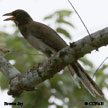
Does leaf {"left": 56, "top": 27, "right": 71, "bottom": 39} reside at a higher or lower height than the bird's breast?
higher

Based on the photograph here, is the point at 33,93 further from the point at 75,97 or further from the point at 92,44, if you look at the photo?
the point at 92,44

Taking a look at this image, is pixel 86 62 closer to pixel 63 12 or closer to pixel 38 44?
pixel 63 12

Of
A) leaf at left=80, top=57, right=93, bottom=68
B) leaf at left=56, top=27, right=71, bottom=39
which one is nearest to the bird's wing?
leaf at left=56, top=27, right=71, bottom=39

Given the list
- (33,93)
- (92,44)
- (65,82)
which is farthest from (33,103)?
(92,44)

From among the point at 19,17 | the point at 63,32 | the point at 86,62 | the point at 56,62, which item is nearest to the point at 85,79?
the point at 56,62

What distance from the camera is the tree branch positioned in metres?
3.80

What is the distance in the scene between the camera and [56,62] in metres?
4.13

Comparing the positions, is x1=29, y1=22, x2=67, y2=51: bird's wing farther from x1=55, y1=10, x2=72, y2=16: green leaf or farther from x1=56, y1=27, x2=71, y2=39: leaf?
x1=55, y1=10, x2=72, y2=16: green leaf

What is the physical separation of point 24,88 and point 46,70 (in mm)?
461

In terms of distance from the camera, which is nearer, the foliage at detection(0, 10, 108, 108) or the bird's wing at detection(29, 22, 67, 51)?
the bird's wing at detection(29, 22, 67, 51)

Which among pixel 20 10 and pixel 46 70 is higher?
pixel 20 10

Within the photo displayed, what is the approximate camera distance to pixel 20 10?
6.42 m

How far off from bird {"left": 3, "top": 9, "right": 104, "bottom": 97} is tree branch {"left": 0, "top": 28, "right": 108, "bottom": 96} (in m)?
0.62

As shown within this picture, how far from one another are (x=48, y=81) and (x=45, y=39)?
86 centimetres
